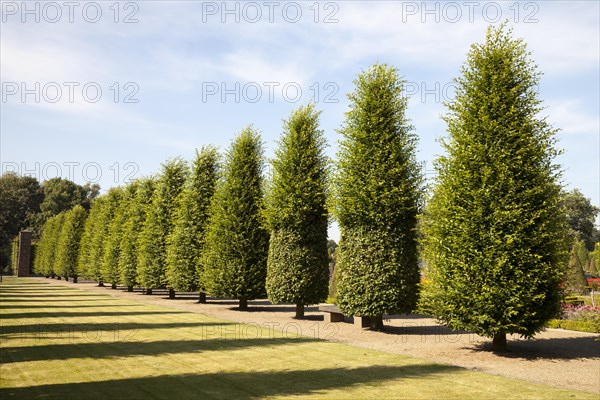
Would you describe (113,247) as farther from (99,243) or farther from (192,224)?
(192,224)

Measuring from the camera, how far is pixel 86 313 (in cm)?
2502

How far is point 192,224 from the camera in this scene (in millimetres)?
33844

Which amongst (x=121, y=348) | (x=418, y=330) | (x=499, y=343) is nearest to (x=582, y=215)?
(x=418, y=330)

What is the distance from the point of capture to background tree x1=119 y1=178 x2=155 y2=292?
138 feet

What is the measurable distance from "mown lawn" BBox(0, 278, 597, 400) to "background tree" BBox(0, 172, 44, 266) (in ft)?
338

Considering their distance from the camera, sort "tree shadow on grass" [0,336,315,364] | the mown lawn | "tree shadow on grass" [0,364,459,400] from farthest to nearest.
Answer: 1. "tree shadow on grass" [0,336,315,364]
2. the mown lawn
3. "tree shadow on grass" [0,364,459,400]

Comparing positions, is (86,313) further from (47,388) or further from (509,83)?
(509,83)

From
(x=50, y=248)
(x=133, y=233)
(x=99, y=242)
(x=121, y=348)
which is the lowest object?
(x=121, y=348)

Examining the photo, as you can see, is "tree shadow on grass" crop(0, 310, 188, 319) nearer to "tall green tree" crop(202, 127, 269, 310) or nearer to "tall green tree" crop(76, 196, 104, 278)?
"tall green tree" crop(202, 127, 269, 310)

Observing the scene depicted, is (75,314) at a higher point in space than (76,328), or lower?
lower

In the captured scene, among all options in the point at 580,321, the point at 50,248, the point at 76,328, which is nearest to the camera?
the point at 76,328

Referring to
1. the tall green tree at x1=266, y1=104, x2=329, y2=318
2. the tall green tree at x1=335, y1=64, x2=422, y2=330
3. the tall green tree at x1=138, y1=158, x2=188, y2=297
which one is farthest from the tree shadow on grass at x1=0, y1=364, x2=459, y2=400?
the tall green tree at x1=138, y1=158, x2=188, y2=297

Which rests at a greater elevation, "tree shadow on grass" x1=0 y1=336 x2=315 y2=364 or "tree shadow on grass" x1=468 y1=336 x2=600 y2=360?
"tree shadow on grass" x1=0 y1=336 x2=315 y2=364

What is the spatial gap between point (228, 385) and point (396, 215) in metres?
11.4
